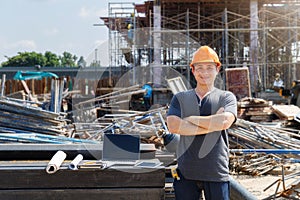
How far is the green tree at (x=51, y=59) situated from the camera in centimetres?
7750

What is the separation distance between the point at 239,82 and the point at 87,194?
15.5 metres

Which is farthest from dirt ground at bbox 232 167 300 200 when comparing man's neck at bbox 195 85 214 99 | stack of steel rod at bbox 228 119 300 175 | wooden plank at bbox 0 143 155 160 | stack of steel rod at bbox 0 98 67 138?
stack of steel rod at bbox 0 98 67 138

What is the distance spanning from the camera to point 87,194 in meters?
2.92

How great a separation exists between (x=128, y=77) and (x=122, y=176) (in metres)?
20.6

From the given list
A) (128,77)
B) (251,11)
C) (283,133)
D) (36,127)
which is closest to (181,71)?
(128,77)

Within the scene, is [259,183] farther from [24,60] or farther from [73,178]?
[24,60]

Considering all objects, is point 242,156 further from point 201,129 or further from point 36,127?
point 201,129

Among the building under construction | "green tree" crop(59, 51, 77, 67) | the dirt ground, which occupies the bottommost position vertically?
the dirt ground

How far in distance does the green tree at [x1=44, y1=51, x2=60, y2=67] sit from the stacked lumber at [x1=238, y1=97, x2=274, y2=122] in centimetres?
6724

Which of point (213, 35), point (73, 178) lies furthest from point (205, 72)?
point (213, 35)

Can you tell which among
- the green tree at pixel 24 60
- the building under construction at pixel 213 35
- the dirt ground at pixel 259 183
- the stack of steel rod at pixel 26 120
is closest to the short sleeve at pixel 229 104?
the dirt ground at pixel 259 183

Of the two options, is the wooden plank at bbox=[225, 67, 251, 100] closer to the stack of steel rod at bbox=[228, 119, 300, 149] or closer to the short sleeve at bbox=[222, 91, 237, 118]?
the stack of steel rod at bbox=[228, 119, 300, 149]

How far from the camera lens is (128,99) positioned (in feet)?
58.1

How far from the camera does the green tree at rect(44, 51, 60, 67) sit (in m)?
77.5
